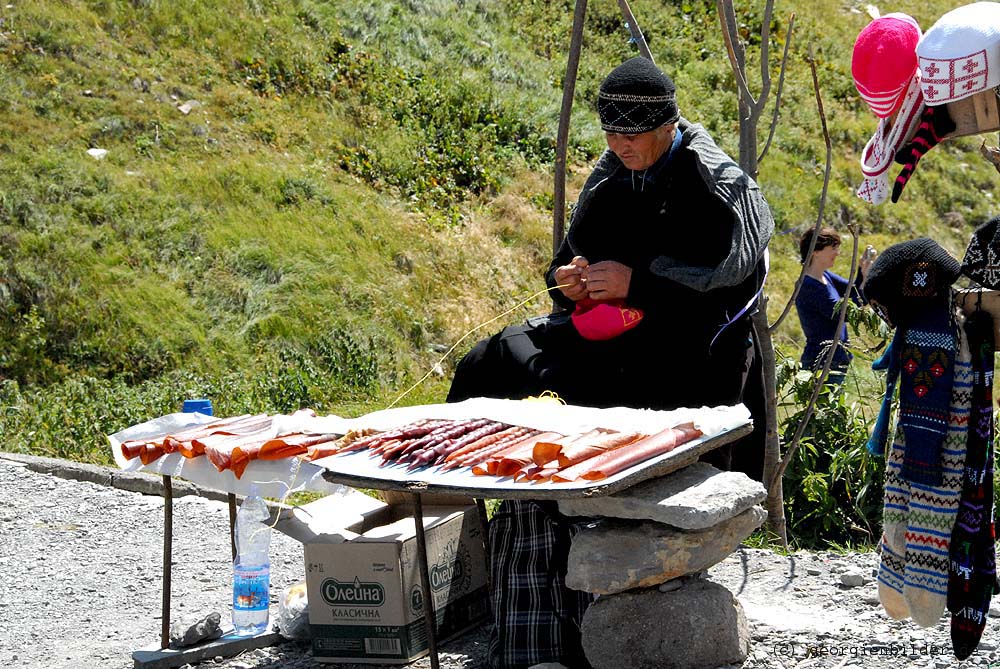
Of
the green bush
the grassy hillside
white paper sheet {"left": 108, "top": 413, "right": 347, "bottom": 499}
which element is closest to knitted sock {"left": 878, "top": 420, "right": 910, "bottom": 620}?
white paper sheet {"left": 108, "top": 413, "right": 347, "bottom": 499}

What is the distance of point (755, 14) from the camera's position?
50.8 ft

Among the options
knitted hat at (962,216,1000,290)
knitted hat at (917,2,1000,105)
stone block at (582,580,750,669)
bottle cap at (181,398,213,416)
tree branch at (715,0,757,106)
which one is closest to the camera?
knitted hat at (917,2,1000,105)

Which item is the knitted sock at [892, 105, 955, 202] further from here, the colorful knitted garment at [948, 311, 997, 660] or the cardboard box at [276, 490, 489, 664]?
the cardboard box at [276, 490, 489, 664]

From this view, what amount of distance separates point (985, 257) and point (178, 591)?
11.8 ft

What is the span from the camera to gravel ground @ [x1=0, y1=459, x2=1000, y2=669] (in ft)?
12.0

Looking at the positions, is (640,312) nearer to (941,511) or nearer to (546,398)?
(546,398)

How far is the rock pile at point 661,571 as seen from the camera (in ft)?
10.8

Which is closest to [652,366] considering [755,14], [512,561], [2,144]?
[512,561]

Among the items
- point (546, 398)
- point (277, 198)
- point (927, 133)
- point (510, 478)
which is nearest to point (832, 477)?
point (546, 398)

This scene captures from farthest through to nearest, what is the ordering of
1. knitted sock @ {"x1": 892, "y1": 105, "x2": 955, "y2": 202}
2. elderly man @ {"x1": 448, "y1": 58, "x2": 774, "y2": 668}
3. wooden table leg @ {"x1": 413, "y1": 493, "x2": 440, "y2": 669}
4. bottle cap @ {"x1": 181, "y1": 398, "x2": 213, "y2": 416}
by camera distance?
1. bottle cap @ {"x1": 181, "y1": 398, "x2": 213, "y2": 416}
2. elderly man @ {"x1": 448, "y1": 58, "x2": 774, "y2": 668}
3. wooden table leg @ {"x1": 413, "y1": 493, "x2": 440, "y2": 669}
4. knitted sock @ {"x1": 892, "y1": 105, "x2": 955, "y2": 202}

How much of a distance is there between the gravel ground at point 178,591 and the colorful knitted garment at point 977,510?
52 centimetres

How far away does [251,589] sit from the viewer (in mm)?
4105

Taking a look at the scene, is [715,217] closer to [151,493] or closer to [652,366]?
[652,366]

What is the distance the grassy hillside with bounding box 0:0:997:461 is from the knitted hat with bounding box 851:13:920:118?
547 cm
